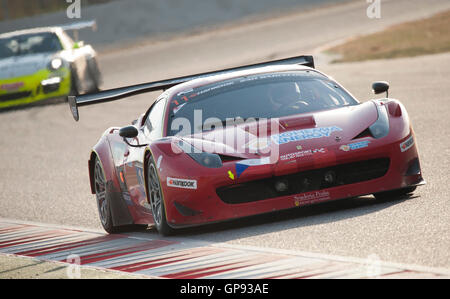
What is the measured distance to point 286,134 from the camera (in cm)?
762

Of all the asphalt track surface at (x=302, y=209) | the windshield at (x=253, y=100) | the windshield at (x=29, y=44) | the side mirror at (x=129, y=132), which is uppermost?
the windshield at (x=253, y=100)

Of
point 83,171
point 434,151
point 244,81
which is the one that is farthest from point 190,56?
point 244,81

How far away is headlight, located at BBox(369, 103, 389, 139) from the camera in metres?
7.66

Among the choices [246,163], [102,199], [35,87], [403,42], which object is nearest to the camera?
[246,163]

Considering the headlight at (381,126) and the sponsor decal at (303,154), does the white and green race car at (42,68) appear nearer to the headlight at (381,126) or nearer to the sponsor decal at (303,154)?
the headlight at (381,126)

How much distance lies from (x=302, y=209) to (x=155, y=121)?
145 cm

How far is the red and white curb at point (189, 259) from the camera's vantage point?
545 centimetres

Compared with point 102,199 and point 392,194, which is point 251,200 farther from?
point 102,199

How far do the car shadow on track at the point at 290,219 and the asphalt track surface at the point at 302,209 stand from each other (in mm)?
14

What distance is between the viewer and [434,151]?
10.8m

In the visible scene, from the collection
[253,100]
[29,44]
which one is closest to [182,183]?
[253,100]

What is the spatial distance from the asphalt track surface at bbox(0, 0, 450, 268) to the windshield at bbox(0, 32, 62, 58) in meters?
1.18

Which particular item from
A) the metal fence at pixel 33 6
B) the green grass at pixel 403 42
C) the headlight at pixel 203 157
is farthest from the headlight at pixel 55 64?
the metal fence at pixel 33 6
